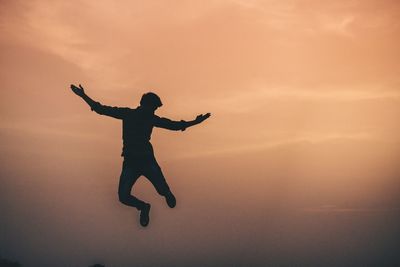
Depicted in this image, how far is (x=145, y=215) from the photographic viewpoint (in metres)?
11.4

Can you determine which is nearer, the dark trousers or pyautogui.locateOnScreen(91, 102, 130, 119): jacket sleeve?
the dark trousers

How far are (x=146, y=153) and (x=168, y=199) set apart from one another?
4.06 ft

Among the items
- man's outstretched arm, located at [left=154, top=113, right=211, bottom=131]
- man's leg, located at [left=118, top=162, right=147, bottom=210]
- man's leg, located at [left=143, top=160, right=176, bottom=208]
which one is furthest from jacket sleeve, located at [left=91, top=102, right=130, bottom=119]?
man's leg, located at [left=143, top=160, right=176, bottom=208]

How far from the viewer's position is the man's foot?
A: 1135cm

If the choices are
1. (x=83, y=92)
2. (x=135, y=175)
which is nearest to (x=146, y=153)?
(x=135, y=175)

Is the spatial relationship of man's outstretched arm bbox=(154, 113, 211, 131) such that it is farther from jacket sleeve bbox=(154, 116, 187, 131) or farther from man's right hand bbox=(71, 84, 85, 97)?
man's right hand bbox=(71, 84, 85, 97)

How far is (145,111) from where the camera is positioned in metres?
11.3

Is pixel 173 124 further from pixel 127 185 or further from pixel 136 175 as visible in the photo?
pixel 127 185

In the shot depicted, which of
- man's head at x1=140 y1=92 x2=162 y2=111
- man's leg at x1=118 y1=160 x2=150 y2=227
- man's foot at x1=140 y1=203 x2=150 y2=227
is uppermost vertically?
man's head at x1=140 y1=92 x2=162 y2=111

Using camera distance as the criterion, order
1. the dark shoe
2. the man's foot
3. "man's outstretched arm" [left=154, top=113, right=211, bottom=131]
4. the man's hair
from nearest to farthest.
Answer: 1. the man's hair
2. the man's foot
3. the dark shoe
4. "man's outstretched arm" [left=154, top=113, right=211, bottom=131]

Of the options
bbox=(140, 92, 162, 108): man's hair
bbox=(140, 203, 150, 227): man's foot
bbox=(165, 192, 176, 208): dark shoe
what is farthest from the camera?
bbox=(165, 192, 176, 208): dark shoe

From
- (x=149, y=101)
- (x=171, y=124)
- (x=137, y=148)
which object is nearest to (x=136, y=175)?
(x=137, y=148)

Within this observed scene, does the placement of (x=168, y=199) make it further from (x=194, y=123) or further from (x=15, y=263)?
(x=15, y=263)

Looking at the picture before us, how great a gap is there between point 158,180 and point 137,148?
0.96 metres
